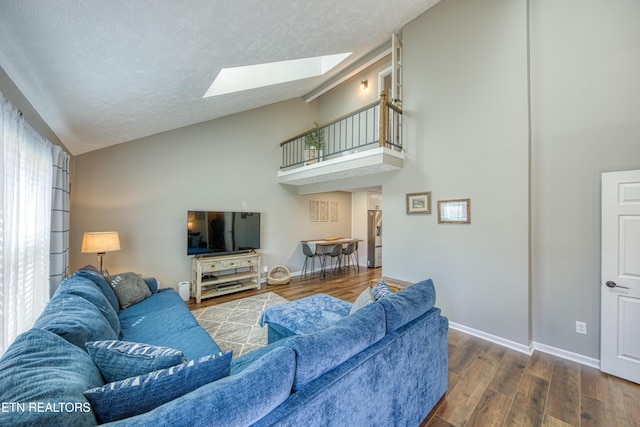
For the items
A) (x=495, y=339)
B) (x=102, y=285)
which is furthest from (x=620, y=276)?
(x=102, y=285)

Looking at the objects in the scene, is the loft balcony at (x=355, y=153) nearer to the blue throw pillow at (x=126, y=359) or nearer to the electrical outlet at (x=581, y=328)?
the electrical outlet at (x=581, y=328)

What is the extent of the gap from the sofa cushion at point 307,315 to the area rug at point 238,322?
0.53 m

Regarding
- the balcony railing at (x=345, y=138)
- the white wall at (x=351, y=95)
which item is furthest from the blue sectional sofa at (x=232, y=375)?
the white wall at (x=351, y=95)

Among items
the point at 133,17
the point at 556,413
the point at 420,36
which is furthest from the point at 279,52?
the point at 556,413

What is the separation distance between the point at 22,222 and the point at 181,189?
2709mm

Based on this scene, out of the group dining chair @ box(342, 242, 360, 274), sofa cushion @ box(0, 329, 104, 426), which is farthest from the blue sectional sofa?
dining chair @ box(342, 242, 360, 274)

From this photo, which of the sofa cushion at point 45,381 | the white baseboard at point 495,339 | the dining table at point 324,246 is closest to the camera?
the sofa cushion at point 45,381

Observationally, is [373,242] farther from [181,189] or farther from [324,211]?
[181,189]

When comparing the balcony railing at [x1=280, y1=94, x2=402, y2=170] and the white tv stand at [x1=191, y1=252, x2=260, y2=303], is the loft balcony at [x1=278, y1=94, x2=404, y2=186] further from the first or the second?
the white tv stand at [x1=191, y1=252, x2=260, y2=303]

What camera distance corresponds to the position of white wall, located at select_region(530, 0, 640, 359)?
2393 mm

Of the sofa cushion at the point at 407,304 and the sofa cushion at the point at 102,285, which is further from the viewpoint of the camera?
the sofa cushion at the point at 102,285

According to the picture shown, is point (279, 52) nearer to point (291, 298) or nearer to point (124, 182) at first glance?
point (124, 182)

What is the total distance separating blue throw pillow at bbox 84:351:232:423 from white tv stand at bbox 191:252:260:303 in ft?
12.1

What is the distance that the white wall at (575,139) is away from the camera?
239 cm
